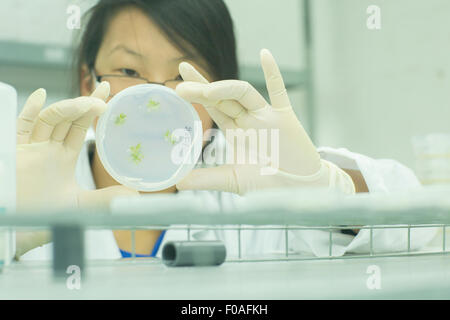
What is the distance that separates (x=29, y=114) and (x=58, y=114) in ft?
0.21

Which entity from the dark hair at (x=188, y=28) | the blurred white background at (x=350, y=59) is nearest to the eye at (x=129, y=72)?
the dark hair at (x=188, y=28)

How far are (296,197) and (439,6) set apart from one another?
1.85m

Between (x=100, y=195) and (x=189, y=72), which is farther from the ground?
(x=189, y=72)

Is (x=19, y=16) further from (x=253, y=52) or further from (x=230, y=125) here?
(x=230, y=125)

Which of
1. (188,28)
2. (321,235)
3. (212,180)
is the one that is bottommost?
(321,235)

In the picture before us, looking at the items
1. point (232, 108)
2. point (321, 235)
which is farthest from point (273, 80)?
point (321, 235)

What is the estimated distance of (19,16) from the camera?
176 cm

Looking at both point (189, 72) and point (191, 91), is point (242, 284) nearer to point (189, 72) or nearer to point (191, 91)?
point (191, 91)

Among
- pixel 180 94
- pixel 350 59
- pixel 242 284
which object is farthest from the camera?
pixel 350 59

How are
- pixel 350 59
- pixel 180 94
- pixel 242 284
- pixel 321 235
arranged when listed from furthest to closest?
pixel 350 59 → pixel 321 235 → pixel 180 94 → pixel 242 284

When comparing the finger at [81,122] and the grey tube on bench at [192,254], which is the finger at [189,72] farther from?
the grey tube on bench at [192,254]

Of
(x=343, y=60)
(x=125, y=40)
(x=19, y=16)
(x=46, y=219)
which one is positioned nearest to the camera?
(x=46, y=219)

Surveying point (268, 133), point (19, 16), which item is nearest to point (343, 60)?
point (19, 16)

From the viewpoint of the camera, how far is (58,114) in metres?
0.70
